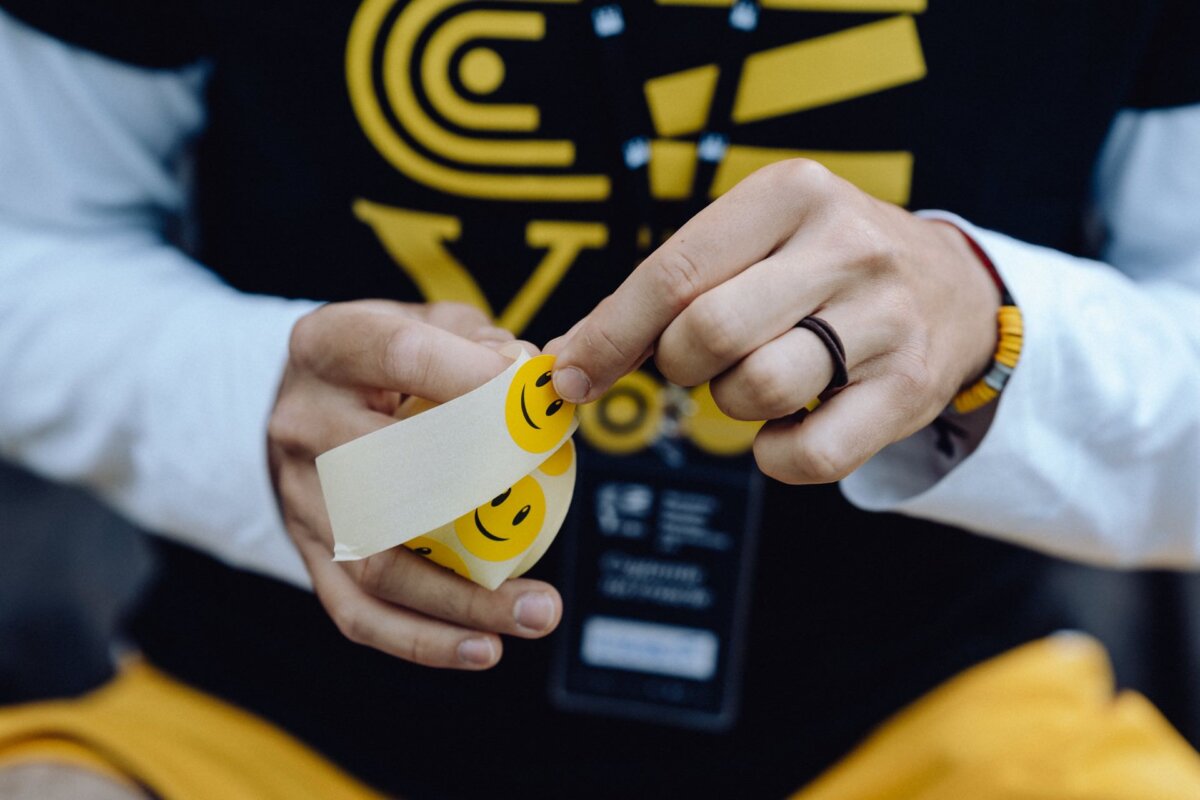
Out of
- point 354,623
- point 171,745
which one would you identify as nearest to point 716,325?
point 354,623

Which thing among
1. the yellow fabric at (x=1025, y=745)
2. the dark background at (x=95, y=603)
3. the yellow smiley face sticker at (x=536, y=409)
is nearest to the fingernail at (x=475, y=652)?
the yellow smiley face sticker at (x=536, y=409)

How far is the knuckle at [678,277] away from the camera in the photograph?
438mm

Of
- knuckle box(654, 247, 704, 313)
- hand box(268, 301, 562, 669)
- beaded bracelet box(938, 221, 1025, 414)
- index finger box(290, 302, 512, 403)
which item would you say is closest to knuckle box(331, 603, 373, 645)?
hand box(268, 301, 562, 669)

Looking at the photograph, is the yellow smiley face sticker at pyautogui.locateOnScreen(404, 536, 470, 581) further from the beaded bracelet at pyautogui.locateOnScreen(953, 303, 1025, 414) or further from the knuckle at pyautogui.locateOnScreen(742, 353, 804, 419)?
the beaded bracelet at pyautogui.locateOnScreen(953, 303, 1025, 414)

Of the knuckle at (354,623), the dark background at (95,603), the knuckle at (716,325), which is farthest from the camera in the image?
the dark background at (95,603)

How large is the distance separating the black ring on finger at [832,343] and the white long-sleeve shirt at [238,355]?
0.49ft

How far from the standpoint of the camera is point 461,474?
0.45 m

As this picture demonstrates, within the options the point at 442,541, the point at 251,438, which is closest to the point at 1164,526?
the point at 442,541

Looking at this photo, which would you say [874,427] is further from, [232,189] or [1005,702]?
[232,189]

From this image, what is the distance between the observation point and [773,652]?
0.78 metres

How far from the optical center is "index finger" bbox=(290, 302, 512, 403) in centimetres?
47

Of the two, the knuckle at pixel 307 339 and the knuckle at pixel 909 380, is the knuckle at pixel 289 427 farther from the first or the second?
the knuckle at pixel 909 380

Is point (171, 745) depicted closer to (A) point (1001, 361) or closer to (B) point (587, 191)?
(B) point (587, 191)

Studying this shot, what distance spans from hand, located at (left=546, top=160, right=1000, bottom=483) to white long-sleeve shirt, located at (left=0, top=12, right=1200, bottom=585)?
119mm
